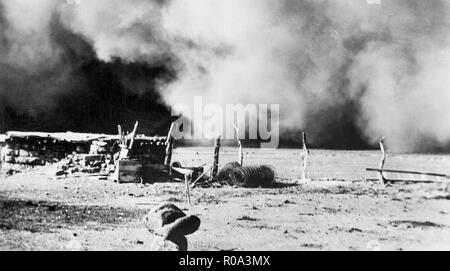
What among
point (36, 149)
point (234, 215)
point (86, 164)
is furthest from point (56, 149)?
point (234, 215)

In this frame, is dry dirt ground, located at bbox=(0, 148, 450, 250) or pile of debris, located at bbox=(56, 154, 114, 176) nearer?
dry dirt ground, located at bbox=(0, 148, 450, 250)

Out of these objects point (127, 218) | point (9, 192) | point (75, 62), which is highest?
point (75, 62)

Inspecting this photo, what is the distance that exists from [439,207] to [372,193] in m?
4.34

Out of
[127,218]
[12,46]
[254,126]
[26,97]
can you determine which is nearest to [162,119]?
[254,126]

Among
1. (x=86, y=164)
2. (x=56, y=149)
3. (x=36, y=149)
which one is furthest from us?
(x=56, y=149)

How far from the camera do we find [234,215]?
1193cm

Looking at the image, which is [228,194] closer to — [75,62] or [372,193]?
[372,193]

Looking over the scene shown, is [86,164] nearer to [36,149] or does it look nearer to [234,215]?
[36,149]

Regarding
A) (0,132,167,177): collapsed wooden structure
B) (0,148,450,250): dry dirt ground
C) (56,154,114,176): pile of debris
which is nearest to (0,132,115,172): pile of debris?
(0,132,167,177): collapsed wooden structure

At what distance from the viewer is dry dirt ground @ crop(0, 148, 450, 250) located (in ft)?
29.1

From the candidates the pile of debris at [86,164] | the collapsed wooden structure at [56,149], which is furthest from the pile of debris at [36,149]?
the pile of debris at [86,164]

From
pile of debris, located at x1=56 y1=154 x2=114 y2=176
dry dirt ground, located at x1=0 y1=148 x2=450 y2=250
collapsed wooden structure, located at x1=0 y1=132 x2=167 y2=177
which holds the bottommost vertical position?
dry dirt ground, located at x1=0 y1=148 x2=450 y2=250

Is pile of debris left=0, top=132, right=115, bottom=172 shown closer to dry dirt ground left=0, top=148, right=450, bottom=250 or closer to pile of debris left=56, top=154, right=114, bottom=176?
pile of debris left=56, top=154, right=114, bottom=176
